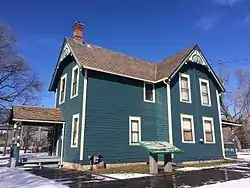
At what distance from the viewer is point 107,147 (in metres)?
15.0

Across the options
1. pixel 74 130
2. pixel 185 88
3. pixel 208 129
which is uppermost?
pixel 185 88

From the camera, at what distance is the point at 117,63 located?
18297 mm

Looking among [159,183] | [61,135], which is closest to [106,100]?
[61,135]

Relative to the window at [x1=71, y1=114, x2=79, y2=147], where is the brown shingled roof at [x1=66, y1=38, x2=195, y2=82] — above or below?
above

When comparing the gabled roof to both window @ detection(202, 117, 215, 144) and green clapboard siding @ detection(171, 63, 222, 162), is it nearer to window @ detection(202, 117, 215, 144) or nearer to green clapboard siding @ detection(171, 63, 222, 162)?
green clapboard siding @ detection(171, 63, 222, 162)

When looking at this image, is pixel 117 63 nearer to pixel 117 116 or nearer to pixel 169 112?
pixel 117 116

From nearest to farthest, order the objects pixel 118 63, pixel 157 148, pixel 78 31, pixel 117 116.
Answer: pixel 157 148
pixel 117 116
pixel 118 63
pixel 78 31

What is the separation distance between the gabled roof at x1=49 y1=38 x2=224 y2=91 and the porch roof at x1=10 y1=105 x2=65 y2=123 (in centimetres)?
467

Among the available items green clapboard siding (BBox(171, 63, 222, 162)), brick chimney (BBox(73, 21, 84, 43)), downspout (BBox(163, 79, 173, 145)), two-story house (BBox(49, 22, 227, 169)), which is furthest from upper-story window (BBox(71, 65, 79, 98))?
green clapboard siding (BBox(171, 63, 222, 162))

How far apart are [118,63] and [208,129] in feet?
29.7

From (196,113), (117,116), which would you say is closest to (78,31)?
(117,116)

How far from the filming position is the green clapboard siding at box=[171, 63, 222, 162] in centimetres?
1717

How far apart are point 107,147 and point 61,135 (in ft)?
15.5

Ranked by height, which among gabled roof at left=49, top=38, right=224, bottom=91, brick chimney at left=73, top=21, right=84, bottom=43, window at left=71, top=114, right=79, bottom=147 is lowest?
window at left=71, top=114, right=79, bottom=147
